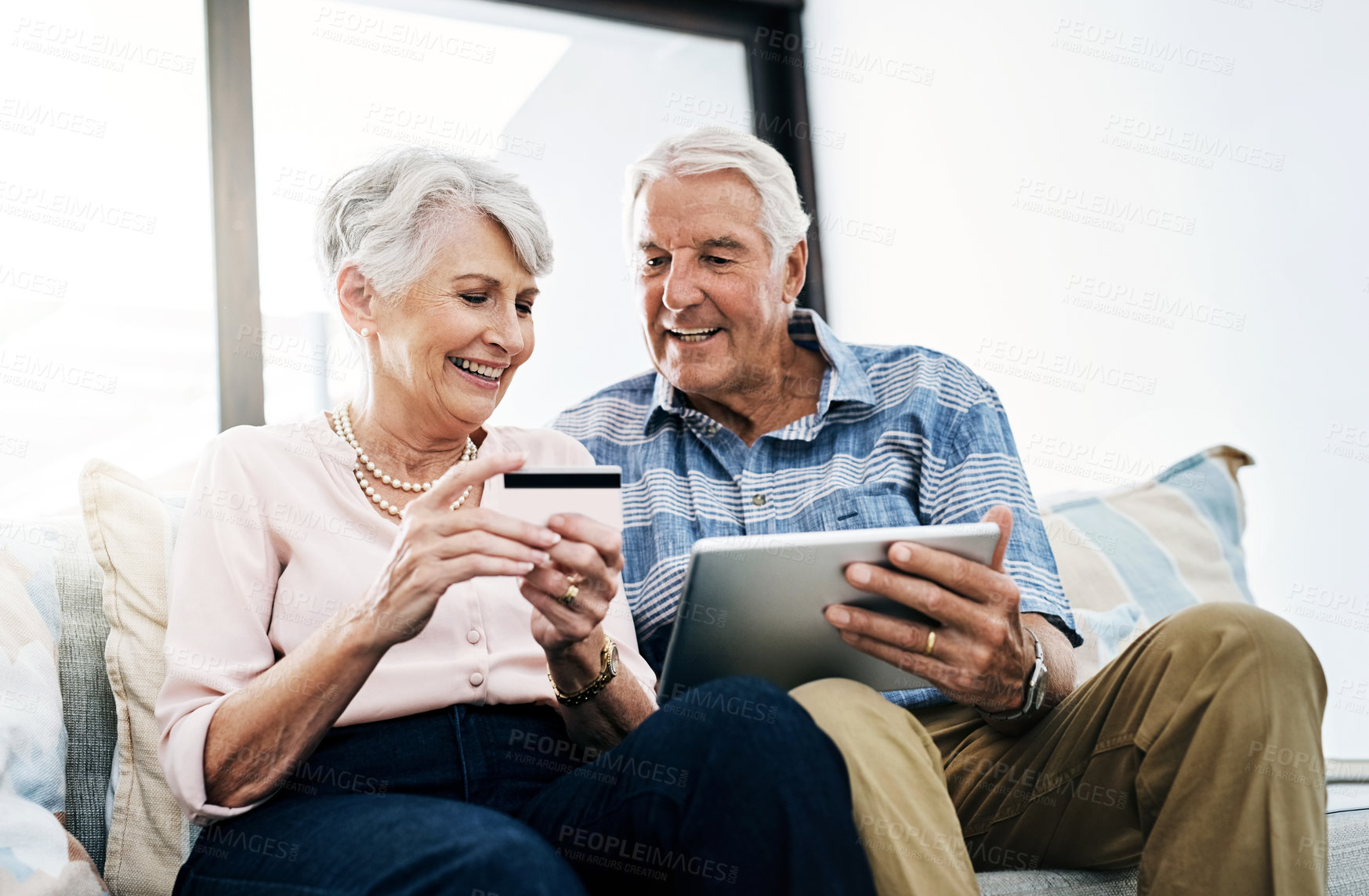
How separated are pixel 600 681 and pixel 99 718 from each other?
0.65 meters

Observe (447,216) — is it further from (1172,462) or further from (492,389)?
(1172,462)


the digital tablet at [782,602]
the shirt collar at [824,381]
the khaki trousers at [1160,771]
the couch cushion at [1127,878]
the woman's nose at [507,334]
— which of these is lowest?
the couch cushion at [1127,878]

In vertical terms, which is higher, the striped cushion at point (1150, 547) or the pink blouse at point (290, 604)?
the pink blouse at point (290, 604)

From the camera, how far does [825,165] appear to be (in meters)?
3.07

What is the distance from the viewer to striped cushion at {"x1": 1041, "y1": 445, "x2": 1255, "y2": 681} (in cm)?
185

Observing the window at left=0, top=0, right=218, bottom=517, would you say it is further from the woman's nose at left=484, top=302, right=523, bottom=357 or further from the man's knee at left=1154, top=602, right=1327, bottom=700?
the man's knee at left=1154, top=602, right=1327, bottom=700

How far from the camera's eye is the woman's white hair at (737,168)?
1.76 m

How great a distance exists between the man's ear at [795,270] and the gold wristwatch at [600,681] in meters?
0.89

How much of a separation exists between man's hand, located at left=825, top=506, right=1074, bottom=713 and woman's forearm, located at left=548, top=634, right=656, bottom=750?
0.90 ft

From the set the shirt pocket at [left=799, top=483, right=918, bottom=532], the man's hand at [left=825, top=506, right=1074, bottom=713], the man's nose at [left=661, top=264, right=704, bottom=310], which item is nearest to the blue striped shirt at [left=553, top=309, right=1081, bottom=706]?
the shirt pocket at [left=799, top=483, right=918, bottom=532]

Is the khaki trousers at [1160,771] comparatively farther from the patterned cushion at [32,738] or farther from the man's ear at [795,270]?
the man's ear at [795,270]

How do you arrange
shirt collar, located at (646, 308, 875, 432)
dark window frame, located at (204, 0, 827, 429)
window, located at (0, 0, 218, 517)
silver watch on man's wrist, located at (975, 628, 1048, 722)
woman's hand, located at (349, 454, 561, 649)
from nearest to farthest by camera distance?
1. woman's hand, located at (349, 454, 561, 649)
2. silver watch on man's wrist, located at (975, 628, 1048, 722)
3. shirt collar, located at (646, 308, 875, 432)
4. window, located at (0, 0, 218, 517)
5. dark window frame, located at (204, 0, 827, 429)

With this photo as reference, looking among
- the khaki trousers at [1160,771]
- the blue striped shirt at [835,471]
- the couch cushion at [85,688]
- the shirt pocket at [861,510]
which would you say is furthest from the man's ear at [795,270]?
the couch cushion at [85,688]

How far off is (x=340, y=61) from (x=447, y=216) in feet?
4.62
